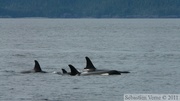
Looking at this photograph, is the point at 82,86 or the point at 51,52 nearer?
the point at 82,86

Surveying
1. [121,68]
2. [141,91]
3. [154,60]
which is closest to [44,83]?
[141,91]

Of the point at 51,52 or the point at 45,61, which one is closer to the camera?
the point at 45,61

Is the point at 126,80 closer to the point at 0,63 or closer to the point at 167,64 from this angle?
the point at 167,64

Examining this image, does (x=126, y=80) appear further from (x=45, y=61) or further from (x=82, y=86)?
(x=45, y=61)

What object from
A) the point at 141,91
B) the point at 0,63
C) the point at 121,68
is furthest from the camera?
the point at 0,63

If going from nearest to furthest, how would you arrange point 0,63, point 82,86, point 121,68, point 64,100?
1. point 64,100
2. point 82,86
3. point 121,68
4. point 0,63

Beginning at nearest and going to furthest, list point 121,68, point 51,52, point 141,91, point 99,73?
point 141,91
point 99,73
point 121,68
point 51,52

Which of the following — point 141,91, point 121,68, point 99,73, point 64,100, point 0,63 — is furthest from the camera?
point 0,63

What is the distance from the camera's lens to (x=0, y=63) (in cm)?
4912

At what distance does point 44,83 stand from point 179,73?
7.48 m

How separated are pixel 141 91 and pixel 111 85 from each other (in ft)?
8.44

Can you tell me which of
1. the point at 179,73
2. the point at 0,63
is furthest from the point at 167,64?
the point at 0,63

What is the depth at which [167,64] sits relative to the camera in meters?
47.6

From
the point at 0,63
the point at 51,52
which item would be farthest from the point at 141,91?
the point at 51,52
